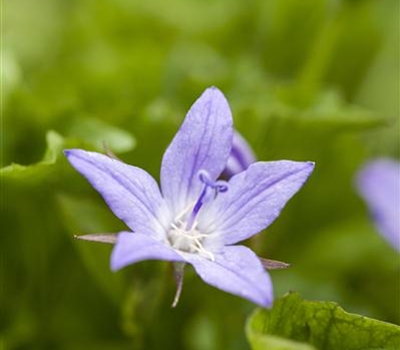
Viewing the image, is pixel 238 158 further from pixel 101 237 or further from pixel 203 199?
pixel 101 237

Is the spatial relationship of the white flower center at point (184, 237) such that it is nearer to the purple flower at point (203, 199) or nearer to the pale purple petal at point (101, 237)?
the purple flower at point (203, 199)

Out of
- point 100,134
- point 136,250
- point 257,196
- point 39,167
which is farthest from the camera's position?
point 100,134

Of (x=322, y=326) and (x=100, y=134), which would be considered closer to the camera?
(x=322, y=326)

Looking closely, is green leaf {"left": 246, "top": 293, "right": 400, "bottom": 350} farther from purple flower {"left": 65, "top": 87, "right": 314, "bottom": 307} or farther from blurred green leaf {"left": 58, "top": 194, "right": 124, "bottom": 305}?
blurred green leaf {"left": 58, "top": 194, "right": 124, "bottom": 305}

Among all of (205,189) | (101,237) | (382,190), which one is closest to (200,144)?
(205,189)

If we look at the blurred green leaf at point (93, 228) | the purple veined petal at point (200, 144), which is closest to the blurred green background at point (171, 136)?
the blurred green leaf at point (93, 228)

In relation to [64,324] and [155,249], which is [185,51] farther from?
→ [155,249]

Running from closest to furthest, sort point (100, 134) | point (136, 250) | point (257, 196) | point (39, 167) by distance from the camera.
→ point (136, 250), point (257, 196), point (39, 167), point (100, 134)
